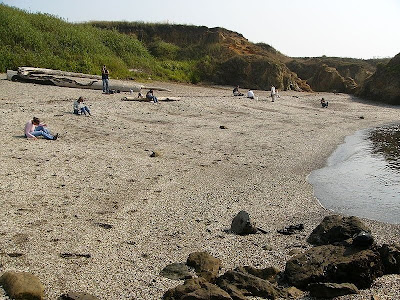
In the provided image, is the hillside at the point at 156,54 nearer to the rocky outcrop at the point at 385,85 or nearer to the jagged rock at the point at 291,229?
the rocky outcrop at the point at 385,85

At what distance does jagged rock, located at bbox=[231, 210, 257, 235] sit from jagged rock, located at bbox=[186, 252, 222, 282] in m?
1.15

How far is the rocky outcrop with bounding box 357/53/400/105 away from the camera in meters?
37.5

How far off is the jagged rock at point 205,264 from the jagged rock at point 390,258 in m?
2.11

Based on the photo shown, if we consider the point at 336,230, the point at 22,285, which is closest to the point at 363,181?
the point at 336,230

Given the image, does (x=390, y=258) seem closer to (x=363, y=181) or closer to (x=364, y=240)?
(x=364, y=240)

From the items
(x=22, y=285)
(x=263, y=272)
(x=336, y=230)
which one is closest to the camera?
(x=22, y=285)

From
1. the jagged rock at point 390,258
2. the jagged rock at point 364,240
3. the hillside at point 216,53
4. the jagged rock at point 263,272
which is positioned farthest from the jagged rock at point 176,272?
the hillside at point 216,53

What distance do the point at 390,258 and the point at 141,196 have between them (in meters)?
4.81

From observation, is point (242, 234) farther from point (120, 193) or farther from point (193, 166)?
point (193, 166)

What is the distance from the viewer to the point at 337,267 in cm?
479

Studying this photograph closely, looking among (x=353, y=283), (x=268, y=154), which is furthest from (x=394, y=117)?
(x=353, y=283)

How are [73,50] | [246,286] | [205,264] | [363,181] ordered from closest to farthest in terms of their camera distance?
[246,286], [205,264], [363,181], [73,50]

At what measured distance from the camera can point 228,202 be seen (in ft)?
27.1

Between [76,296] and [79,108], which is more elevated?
[79,108]
